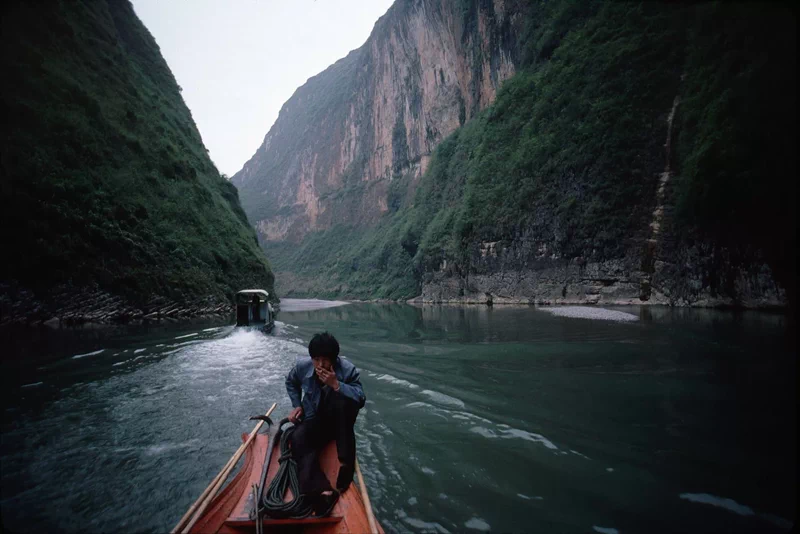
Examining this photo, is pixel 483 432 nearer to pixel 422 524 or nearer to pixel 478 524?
pixel 478 524

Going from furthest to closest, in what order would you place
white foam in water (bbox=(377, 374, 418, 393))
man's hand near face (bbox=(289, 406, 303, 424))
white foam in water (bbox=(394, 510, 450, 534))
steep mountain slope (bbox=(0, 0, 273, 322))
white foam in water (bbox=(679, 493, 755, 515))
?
steep mountain slope (bbox=(0, 0, 273, 322)) → white foam in water (bbox=(377, 374, 418, 393)) → man's hand near face (bbox=(289, 406, 303, 424)) → white foam in water (bbox=(679, 493, 755, 515)) → white foam in water (bbox=(394, 510, 450, 534))

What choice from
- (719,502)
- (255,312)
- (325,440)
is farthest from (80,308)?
(719,502)

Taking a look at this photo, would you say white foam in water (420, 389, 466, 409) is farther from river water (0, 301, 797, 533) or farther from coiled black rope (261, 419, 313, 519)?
coiled black rope (261, 419, 313, 519)

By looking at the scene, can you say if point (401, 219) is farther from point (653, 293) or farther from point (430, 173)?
point (653, 293)

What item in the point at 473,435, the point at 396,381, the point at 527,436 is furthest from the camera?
the point at 396,381

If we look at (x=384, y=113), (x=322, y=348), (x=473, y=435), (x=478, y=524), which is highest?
(x=384, y=113)

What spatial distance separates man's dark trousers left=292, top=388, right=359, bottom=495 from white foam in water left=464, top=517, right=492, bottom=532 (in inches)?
42.8

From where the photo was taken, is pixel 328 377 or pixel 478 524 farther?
pixel 328 377

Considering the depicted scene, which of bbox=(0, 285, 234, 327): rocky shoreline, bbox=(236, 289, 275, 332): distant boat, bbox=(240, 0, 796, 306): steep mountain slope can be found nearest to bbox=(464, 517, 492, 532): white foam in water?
bbox=(236, 289, 275, 332): distant boat

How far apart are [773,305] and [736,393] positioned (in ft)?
51.8

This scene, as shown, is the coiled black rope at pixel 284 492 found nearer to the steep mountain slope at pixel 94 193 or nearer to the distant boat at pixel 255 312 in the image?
the distant boat at pixel 255 312

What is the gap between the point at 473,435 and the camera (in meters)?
5.20

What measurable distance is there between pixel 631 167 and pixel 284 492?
32759 millimetres

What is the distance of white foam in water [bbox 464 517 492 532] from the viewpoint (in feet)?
10.2
